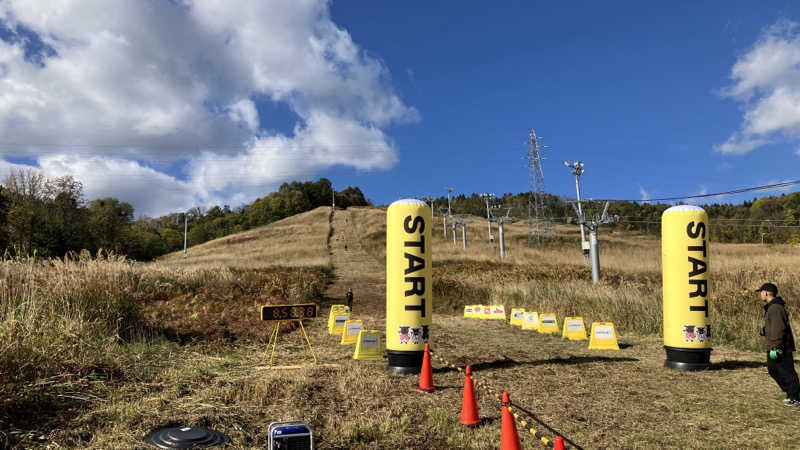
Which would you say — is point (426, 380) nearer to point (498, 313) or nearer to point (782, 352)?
point (782, 352)

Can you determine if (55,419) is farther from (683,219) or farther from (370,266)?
(370,266)

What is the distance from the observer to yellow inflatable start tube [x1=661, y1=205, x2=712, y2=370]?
10.3m

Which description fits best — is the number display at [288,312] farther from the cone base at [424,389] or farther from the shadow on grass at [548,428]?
the shadow on grass at [548,428]

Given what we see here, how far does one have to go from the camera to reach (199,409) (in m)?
6.59

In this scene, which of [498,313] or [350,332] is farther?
[498,313]

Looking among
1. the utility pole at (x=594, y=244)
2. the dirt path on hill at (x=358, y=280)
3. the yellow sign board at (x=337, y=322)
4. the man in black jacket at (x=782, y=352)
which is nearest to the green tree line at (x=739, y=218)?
the dirt path on hill at (x=358, y=280)

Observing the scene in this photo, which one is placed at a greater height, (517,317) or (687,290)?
(687,290)

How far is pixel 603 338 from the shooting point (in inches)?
514

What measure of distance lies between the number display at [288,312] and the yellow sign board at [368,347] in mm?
1691

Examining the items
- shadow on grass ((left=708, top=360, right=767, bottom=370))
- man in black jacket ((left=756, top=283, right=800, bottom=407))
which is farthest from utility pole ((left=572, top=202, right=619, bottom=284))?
man in black jacket ((left=756, top=283, right=800, bottom=407))

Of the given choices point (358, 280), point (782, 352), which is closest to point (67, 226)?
point (358, 280)

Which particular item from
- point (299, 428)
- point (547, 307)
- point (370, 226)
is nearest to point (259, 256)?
point (370, 226)

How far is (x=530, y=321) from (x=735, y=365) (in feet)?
22.7

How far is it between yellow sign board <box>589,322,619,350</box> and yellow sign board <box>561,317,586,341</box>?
1.64m
